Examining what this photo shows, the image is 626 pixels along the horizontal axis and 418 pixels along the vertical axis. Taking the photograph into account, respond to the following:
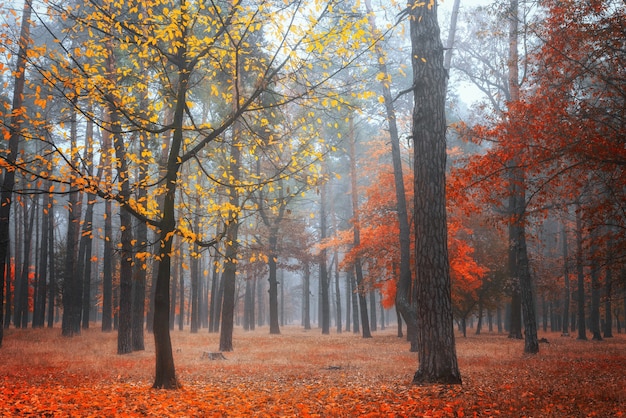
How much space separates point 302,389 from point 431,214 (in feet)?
12.8

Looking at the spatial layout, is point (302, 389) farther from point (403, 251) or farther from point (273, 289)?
point (273, 289)

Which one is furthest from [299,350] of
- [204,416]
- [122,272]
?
[204,416]

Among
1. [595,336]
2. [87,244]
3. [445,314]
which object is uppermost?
[87,244]

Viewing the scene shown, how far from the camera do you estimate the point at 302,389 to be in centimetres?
816

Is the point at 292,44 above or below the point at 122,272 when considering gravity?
above

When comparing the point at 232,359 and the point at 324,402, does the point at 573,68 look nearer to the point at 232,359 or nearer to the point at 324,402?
the point at 324,402

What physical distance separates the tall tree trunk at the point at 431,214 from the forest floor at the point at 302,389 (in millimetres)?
582

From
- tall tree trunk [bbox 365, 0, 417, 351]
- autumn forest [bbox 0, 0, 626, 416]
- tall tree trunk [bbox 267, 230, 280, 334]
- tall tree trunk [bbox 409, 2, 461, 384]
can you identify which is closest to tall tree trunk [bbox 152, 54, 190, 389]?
autumn forest [bbox 0, 0, 626, 416]

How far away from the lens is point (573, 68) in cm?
1073

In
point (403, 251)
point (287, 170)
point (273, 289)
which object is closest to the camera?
point (287, 170)

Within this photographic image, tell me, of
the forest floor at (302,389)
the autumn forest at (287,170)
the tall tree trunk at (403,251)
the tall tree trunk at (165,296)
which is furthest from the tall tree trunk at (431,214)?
the tall tree trunk at (403,251)

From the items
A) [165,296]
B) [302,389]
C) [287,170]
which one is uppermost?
[287,170]

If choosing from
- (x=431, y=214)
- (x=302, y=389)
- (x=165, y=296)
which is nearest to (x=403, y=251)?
(x=431, y=214)

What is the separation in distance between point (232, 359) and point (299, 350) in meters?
3.79
